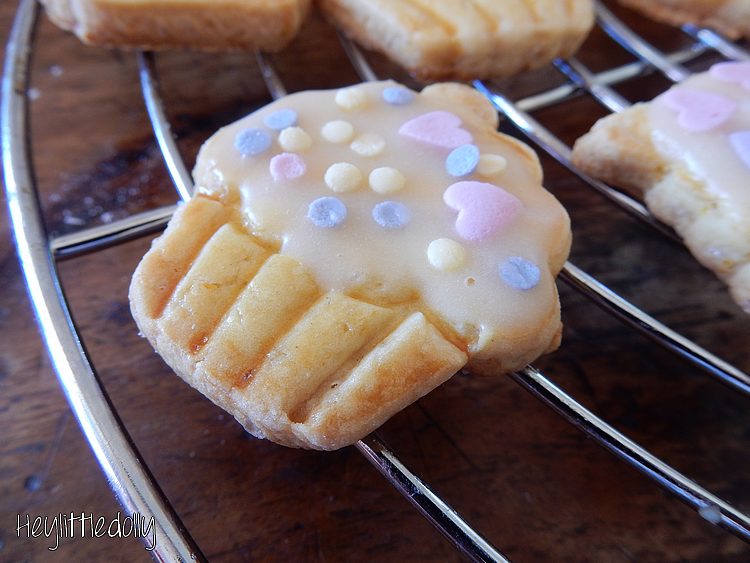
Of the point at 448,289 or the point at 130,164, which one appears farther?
the point at 130,164

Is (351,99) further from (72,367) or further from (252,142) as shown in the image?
(72,367)

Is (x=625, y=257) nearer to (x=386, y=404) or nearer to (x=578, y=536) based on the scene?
(x=578, y=536)

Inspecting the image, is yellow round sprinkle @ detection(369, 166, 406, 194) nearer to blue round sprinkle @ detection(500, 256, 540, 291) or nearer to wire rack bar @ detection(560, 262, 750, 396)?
blue round sprinkle @ detection(500, 256, 540, 291)

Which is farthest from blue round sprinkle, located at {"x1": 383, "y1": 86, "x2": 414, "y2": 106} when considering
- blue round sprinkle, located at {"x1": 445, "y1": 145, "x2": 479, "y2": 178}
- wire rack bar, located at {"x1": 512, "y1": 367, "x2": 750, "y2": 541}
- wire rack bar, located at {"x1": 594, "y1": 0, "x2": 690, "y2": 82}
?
wire rack bar, located at {"x1": 594, "y1": 0, "x2": 690, "y2": 82}

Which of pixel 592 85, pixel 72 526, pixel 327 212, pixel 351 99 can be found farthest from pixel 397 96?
pixel 72 526

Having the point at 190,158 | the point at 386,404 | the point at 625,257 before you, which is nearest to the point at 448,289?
the point at 386,404

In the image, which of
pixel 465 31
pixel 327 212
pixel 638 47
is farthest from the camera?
pixel 638 47
